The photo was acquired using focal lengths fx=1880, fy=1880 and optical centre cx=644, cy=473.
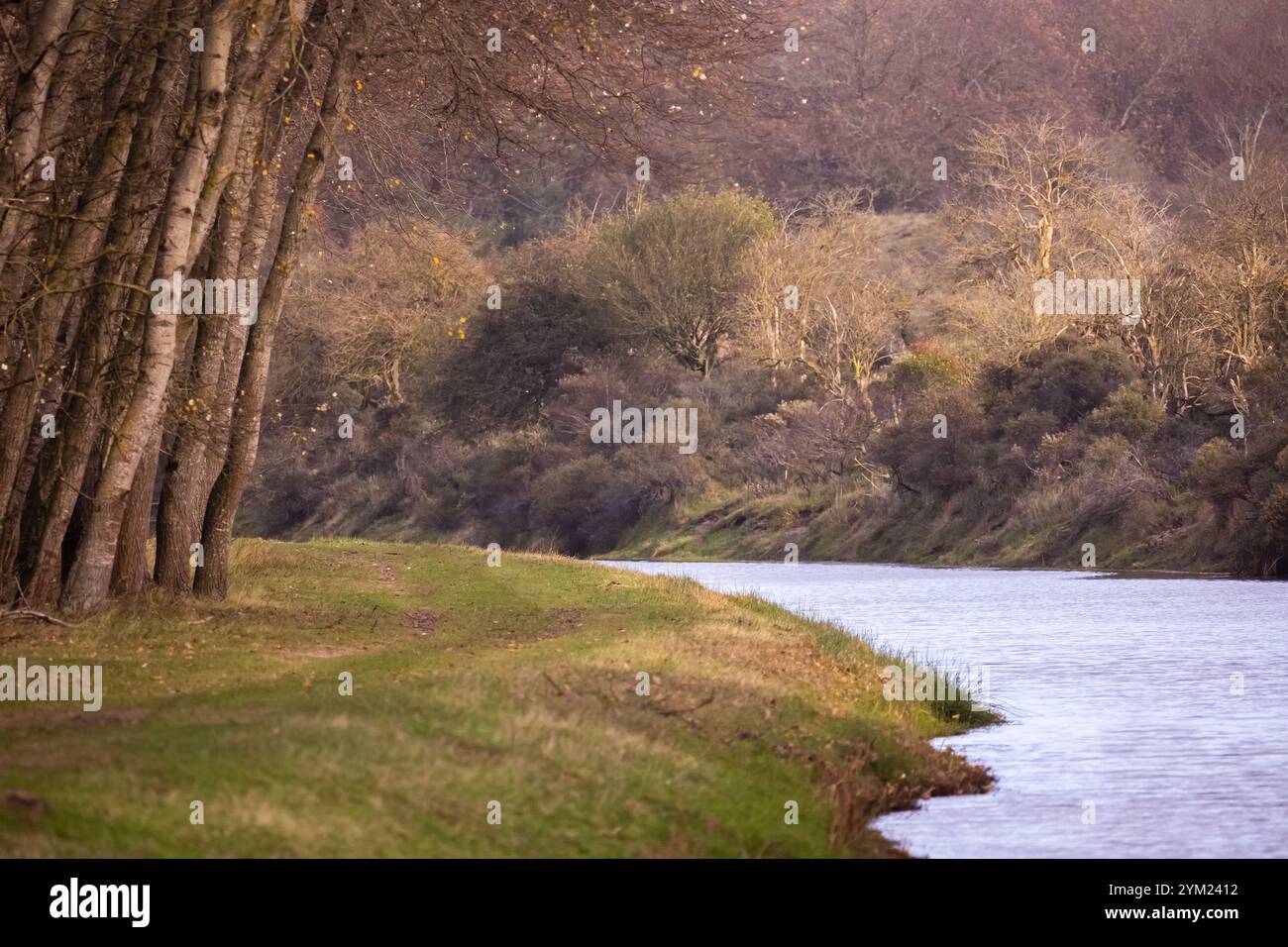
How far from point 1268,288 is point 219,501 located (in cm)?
3529

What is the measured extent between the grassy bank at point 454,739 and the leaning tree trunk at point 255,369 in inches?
39.0

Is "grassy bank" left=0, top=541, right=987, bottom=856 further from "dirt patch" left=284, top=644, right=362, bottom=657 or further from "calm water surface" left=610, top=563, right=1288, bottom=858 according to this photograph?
"calm water surface" left=610, top=563, right=1288, bottom=858

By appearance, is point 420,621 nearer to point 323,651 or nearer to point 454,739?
point 323,651

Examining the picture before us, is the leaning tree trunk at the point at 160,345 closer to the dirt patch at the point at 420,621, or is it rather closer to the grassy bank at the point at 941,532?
the dirt patch at the point at 420,621

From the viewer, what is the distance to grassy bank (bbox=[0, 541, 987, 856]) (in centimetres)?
1070

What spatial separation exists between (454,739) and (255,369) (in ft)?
40.6

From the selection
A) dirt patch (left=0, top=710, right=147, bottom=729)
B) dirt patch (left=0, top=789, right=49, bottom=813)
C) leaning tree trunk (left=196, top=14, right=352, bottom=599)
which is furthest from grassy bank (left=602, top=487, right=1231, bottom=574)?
dirt patch (left=0, top=789, right=49, bottom=813)

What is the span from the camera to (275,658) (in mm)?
18547

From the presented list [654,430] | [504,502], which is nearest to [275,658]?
[654,430]

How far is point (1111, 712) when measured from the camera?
20.3 metres

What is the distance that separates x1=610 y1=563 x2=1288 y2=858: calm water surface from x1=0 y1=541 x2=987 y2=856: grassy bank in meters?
0.82
